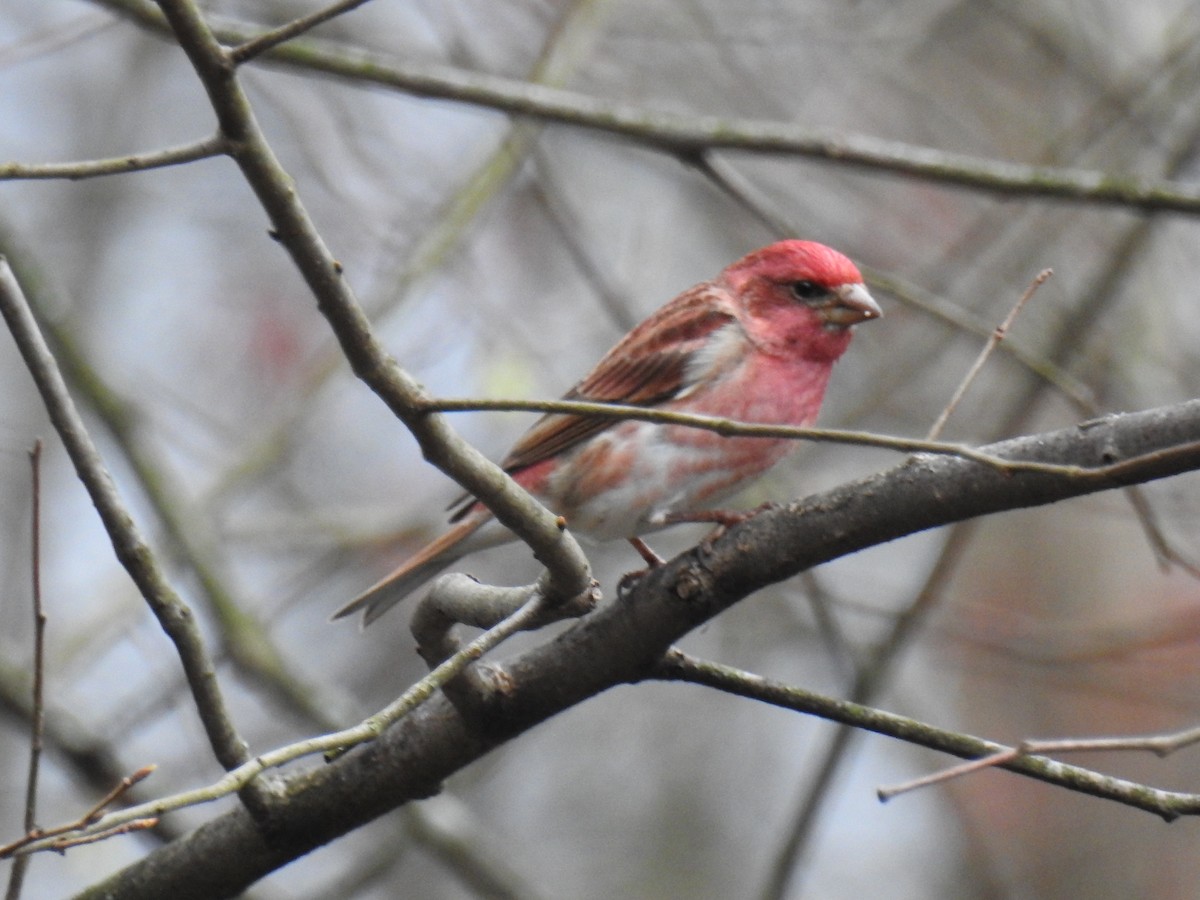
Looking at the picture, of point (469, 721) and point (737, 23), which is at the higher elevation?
point (737, 23)

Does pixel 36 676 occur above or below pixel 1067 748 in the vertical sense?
above

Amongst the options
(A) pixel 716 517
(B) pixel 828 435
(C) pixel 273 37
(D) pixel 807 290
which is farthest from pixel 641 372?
(C) pixel 273 37

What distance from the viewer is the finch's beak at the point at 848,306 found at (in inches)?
215

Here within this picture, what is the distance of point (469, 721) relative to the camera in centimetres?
384

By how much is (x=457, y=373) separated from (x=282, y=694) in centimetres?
290

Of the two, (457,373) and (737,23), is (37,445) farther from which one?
(737,23)

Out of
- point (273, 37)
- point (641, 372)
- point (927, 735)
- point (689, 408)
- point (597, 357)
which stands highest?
point (597, 357)

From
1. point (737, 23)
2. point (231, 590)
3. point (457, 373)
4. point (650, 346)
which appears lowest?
point (650, 346)

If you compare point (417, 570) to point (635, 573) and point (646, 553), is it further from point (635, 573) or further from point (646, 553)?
point (635, 573)

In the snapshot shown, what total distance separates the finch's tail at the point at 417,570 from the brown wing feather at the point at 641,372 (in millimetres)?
73

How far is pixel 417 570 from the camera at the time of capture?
5.61 meters

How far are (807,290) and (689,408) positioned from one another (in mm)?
625

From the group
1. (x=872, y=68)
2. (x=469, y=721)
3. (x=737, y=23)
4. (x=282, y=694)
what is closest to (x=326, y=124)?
(x=737, y=23)

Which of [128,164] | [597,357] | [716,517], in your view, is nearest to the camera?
[128,164]
